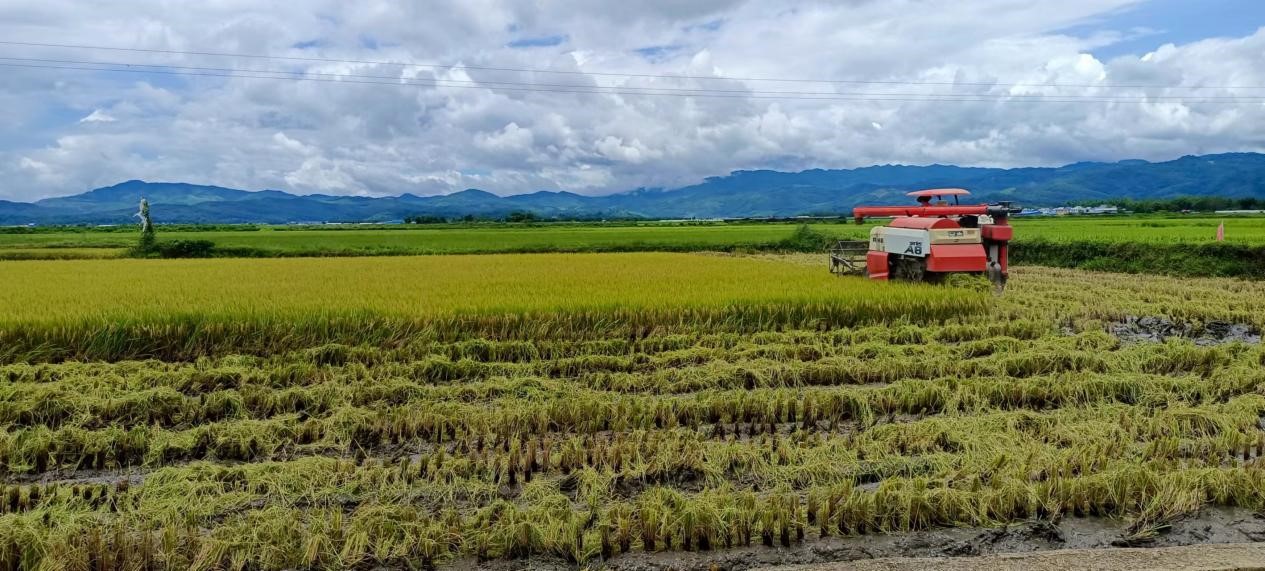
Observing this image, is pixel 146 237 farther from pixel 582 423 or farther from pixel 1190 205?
pixel 1190 205

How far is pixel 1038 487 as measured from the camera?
4059 millimetres

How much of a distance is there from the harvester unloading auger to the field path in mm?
8707

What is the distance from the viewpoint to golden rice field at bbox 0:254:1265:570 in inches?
145

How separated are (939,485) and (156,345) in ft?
26.3

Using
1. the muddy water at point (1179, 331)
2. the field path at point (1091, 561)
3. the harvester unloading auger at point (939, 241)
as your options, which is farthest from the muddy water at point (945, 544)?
the harvester unloading auger at point (939, 241)

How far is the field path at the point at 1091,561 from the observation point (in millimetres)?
3174

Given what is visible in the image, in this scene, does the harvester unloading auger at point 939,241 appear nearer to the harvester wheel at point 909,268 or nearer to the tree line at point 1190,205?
the harvester wheel at point 909,268

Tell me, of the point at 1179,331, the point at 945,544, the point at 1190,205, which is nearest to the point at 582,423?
the point at 945,544

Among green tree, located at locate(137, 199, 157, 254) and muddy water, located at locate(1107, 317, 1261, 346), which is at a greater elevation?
green tree, located at locate(137, 199, 157, 254)

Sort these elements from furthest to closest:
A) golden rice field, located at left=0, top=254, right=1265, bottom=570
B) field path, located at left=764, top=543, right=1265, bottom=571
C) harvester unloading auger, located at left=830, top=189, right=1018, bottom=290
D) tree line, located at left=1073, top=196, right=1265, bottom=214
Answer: tree line, located at left=1073, top=196, right=1265, bottom=214 < harvester unloading auger, located at left=830, top=189, right=1018, bottom=290 < golden rice field, located at left=0, top=254, right=1265, bottom=570 < field path, located at left=764, top=543, right=1265, bottom=571

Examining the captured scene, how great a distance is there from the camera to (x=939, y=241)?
38.4 ft

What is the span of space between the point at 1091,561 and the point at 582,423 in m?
3.34

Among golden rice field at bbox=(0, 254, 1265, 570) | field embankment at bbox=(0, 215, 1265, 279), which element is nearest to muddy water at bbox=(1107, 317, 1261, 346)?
golden rice field at bbox=(0, 254, 1265, 570)

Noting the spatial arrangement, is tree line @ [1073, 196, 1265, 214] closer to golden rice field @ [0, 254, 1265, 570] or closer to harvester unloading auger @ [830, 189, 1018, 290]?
harvester unloading auger @ [830, 189, 1018, 290]
